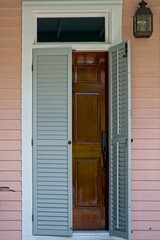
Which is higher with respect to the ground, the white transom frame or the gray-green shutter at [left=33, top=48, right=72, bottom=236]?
the white transom frame

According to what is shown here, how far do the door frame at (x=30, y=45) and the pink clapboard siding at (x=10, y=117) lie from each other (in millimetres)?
60

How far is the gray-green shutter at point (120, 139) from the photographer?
5.34 metres

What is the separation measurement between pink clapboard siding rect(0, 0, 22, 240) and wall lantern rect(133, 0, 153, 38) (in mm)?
1398

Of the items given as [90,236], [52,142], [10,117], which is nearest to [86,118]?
[52,142]

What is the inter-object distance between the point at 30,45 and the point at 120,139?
1.56 m

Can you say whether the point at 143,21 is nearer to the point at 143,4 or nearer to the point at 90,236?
the point at 143,4

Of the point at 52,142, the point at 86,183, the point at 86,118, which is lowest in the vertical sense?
the point at 86,183

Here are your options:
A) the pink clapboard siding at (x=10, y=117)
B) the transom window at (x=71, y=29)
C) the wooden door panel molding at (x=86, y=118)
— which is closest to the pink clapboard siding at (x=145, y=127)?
the transom window at (x=71, y=29)

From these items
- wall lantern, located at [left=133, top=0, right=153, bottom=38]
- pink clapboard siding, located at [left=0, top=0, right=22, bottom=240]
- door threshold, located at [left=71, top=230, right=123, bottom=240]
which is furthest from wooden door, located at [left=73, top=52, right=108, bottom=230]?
pink clapboard siding, located at [left=0, top=0, right=22, bottom=240]

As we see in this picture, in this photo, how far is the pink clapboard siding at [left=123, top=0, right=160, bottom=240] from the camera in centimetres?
562

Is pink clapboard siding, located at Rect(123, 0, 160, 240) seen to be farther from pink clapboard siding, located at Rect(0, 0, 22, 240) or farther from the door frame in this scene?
pink clapboard siding, located at Rect(0, 0, 22, 240)

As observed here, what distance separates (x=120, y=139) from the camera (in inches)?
216

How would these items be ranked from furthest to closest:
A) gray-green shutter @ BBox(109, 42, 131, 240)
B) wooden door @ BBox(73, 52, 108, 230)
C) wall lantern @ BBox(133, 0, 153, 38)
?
wooden door @ BBox(73, 52, 108, 230) → wall lantern @ BBox(133, 0, 153, 38) → gray-green shutter @ BBox(109, 42, 131, 240)

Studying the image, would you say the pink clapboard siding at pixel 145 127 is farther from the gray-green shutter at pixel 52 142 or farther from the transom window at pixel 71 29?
the gray-green shutter at pixel 52 142
